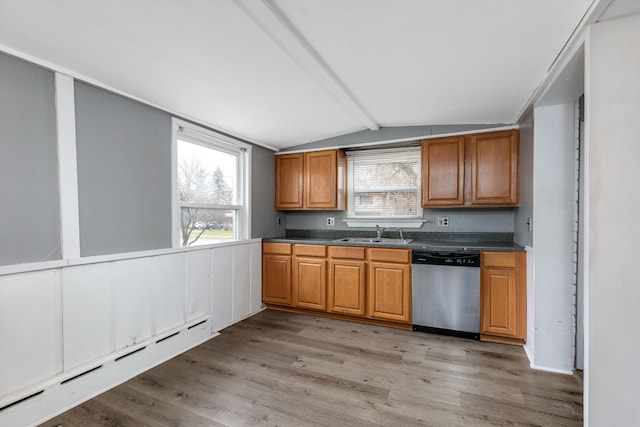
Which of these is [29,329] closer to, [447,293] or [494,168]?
[447,293]

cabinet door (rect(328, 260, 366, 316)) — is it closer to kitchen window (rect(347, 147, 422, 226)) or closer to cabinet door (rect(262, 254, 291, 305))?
cabinet door (rect(262, 254, 291, 305))

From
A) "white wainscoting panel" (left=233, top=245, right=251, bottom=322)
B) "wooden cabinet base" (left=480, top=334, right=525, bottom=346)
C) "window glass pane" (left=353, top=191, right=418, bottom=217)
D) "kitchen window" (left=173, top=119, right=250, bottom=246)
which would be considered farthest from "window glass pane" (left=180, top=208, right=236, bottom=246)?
"wooden cabinet base" (left=480, top=334, right=525, bottom=346)

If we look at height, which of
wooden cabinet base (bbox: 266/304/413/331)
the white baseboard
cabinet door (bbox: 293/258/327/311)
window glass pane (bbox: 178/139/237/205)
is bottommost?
wooden cabinet base (bbox: 266/304/413/331)

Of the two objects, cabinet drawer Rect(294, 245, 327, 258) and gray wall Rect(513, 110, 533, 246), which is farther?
cabinet drawer Rect(294, 245, 327, 258)

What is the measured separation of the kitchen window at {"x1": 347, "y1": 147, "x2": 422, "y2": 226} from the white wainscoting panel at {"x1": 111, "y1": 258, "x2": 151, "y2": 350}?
251cm

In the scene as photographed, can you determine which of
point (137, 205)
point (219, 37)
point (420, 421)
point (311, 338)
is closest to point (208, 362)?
point (311, 338)

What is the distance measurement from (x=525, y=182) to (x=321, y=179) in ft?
7.35

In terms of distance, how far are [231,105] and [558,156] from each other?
279 centimetres

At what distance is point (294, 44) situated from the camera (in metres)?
1.79

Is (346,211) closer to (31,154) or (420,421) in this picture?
(420,421)

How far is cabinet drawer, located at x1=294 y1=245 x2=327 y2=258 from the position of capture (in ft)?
11.6

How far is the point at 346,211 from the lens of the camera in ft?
13.3

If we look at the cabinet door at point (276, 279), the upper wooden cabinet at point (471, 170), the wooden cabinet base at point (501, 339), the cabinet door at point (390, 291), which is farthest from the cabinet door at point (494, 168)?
the cabinet door at point (276, 279)

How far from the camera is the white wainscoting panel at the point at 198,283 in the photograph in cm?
282
